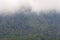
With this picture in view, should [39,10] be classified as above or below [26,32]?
above

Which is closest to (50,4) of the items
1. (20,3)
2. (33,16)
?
(33,16)

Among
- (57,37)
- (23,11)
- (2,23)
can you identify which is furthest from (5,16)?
(57,37)

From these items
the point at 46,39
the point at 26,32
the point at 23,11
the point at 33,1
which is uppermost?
the point at 33,1

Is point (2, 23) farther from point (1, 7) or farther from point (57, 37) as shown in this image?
point (57, 37)

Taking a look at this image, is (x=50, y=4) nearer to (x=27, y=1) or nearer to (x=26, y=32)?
(x=27, y=1)

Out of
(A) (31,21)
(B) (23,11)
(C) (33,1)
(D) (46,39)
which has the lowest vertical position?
(D) (46,39)

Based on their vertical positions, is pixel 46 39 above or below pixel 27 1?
below
